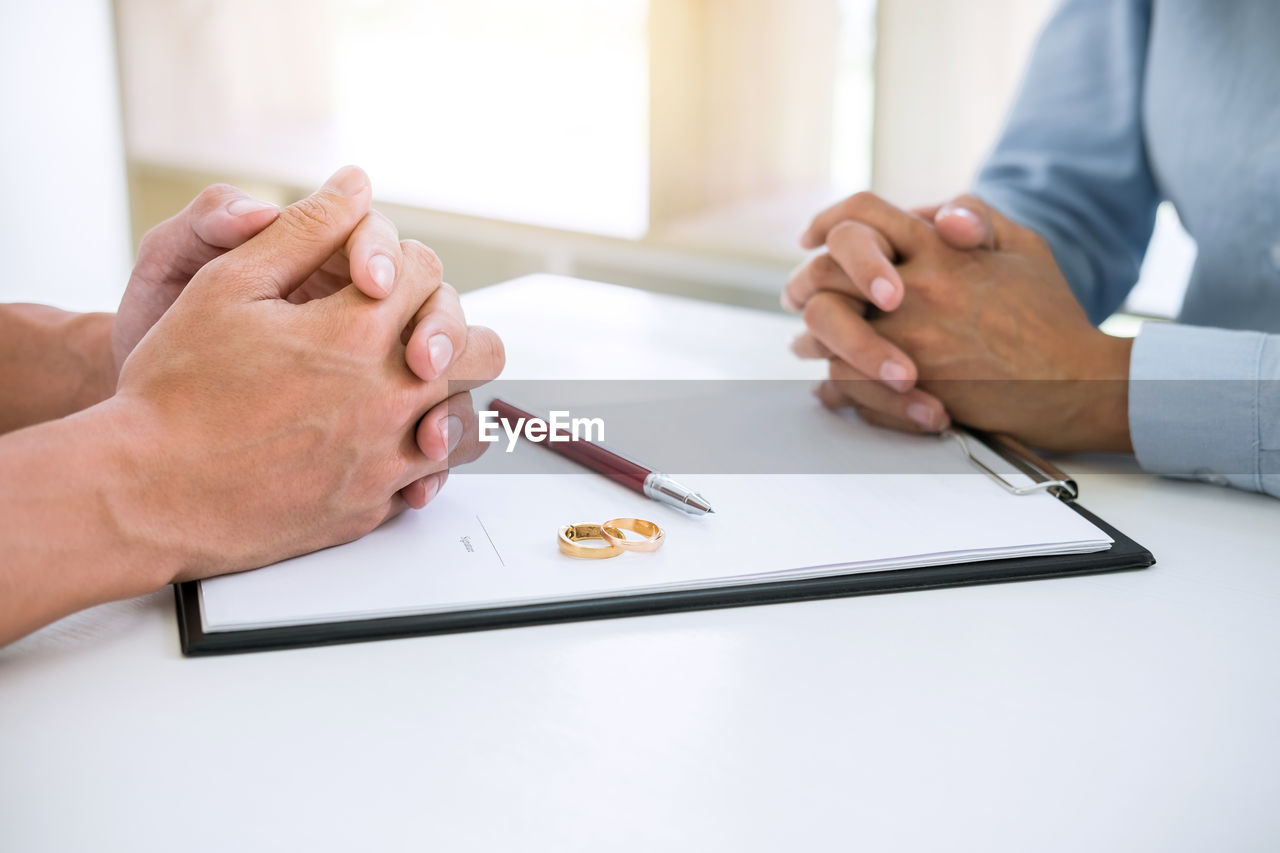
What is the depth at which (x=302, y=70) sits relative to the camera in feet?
10.5

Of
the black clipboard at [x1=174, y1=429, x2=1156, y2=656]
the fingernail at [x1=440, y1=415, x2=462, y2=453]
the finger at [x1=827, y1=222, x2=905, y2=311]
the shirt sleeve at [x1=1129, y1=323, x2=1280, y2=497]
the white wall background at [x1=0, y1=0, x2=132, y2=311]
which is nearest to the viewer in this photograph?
the black clipboard at [x1=174, y1=429, x2=1156, y2=656]

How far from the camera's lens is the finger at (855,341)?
806mm

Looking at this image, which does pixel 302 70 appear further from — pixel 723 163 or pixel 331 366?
pixel 331 366

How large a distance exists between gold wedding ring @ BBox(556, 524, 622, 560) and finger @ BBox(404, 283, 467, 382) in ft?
0.37

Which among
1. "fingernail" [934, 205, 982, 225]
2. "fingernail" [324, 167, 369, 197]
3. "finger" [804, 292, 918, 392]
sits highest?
"fingernail" [324, 167, 369, 197]

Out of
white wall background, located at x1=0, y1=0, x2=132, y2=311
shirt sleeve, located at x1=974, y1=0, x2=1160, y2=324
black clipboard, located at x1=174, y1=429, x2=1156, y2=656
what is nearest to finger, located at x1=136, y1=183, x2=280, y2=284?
black clipboard, located at x1=174, y1=429, x2=1156, y2=656

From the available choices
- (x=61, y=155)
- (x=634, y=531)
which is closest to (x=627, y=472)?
(x=634, y=531)

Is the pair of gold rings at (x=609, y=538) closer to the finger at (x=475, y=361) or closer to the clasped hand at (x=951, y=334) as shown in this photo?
the finger at (x=475, y=361)

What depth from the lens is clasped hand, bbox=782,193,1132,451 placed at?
79cm

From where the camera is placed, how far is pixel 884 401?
32.2 inches

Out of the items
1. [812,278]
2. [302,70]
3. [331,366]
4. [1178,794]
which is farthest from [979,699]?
[302,70]

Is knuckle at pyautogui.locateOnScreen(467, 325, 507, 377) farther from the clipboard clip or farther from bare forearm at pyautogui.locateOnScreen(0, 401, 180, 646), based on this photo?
the clipboard clip

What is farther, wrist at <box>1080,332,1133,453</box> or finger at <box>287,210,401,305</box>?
wrist at <box>1080,332,1133,453</box>

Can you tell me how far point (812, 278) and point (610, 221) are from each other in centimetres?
193
